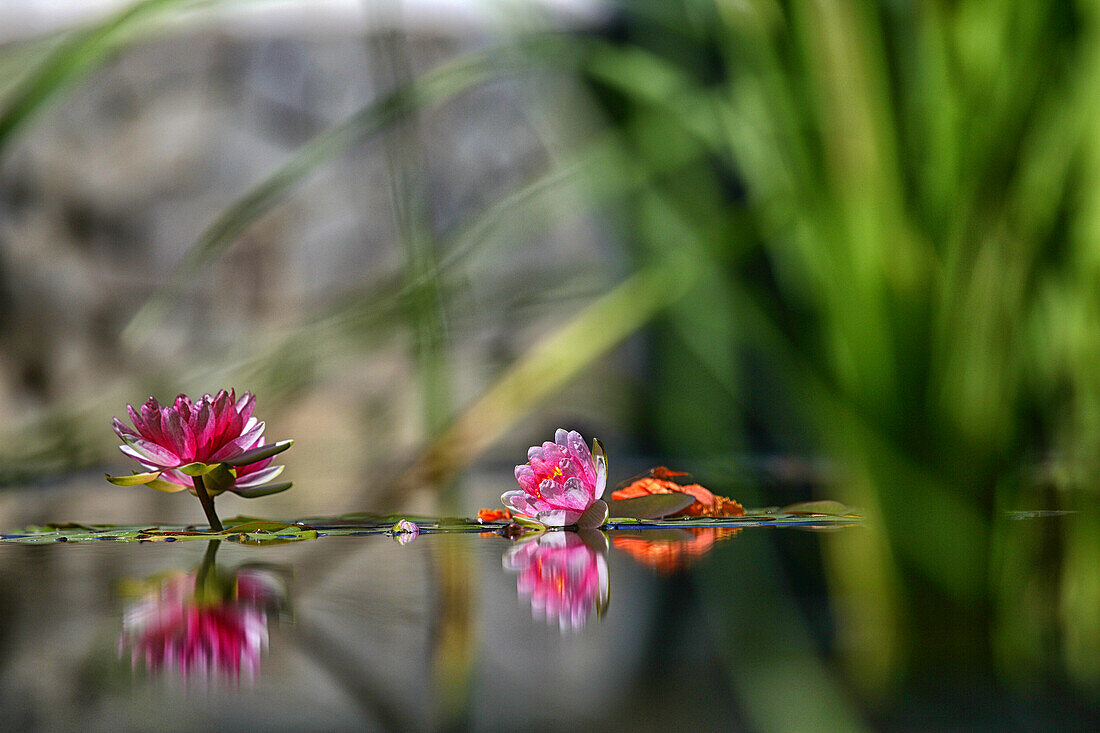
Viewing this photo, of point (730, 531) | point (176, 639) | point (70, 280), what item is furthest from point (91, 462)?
point (70, 280)

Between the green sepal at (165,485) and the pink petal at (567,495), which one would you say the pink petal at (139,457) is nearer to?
the green sepal at (165,485)

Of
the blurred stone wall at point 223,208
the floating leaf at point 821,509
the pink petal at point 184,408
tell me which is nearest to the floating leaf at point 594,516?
the floating leaf at point 821,509

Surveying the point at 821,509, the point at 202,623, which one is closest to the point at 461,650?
the point at 202,623

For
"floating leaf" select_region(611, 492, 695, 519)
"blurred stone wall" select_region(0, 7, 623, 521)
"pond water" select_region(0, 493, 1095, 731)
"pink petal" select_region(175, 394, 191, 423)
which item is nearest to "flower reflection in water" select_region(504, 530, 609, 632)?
"pond water" select_region(0, 493, 1095, 731)

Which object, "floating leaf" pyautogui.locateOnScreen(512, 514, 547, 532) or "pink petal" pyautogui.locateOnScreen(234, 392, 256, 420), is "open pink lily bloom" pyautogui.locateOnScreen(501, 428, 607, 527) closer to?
"floating leaf" pyautogui.locateOnScreen(512, 514, 547, 532)

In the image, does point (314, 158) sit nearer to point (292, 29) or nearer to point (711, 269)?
point (711, 269)
